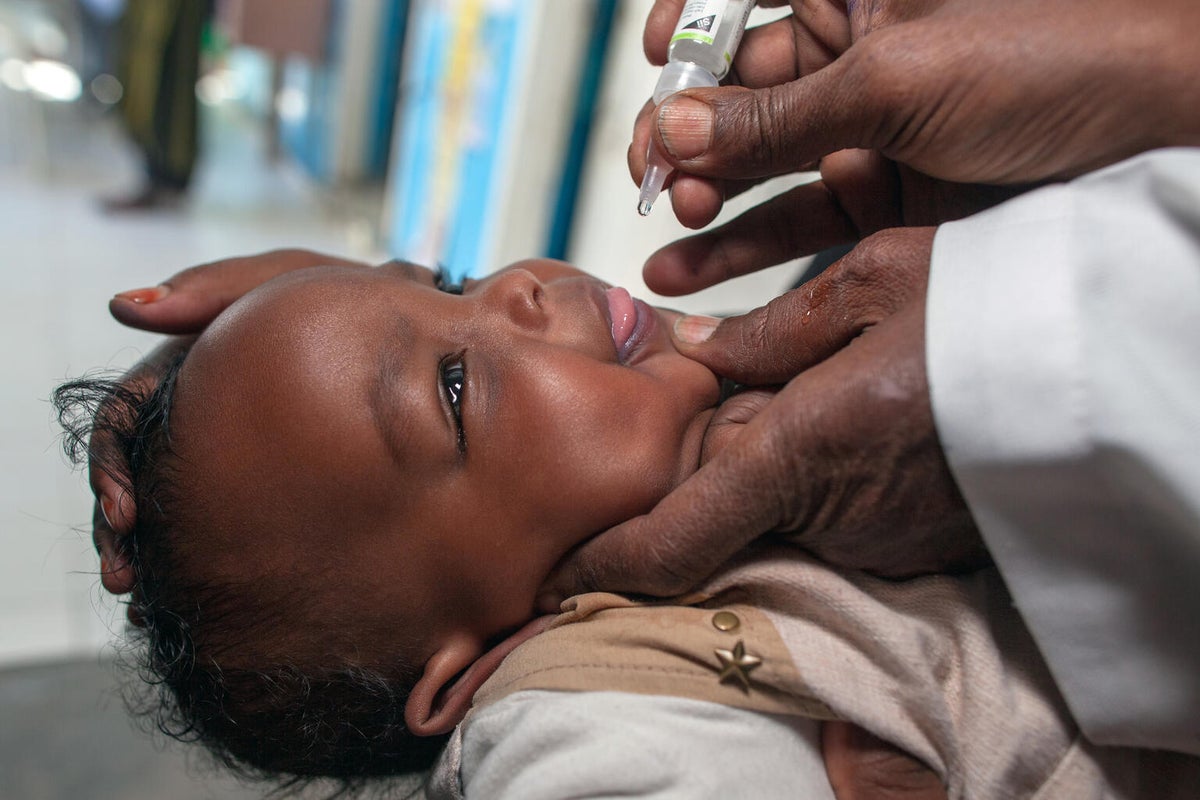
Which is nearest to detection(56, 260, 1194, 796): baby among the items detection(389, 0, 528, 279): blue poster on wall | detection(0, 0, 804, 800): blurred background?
detection(0, 0, 804, 800): blurred background

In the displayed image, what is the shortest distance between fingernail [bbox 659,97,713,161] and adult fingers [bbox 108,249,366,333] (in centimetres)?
47

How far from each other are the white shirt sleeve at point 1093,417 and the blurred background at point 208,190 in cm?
83

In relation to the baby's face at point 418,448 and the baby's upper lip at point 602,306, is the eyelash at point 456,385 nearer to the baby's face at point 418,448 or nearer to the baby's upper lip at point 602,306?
the baby's face at point 418,448

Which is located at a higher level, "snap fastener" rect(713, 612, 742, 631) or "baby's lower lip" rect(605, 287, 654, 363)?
"baby's lower lip" rect(605, 287, 654, 363)

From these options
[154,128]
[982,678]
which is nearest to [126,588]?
[982,678]

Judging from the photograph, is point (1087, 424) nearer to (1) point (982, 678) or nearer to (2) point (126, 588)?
(1) point (982, 678)

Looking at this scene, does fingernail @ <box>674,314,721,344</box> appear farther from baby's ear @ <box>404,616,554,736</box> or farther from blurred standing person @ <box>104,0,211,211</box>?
blurred standing person @ <box>104,0,211,211</box>

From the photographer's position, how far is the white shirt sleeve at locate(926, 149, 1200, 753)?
520 mm

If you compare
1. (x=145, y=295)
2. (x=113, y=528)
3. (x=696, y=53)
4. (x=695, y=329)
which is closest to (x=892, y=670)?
(x=695, y=329)

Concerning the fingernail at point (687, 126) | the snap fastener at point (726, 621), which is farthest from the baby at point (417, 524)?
the fingernail at point (687, 126)

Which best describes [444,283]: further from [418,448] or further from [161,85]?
[161,85]

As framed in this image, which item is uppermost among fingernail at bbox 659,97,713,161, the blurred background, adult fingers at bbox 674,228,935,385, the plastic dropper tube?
the plastic dropper tube

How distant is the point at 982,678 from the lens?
0.68 meters

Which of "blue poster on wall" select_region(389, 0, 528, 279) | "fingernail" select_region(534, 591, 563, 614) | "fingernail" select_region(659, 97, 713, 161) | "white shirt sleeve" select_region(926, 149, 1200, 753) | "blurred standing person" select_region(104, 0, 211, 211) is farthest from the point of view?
"blurred standing person" select_region(104, 0, 211, 211)
